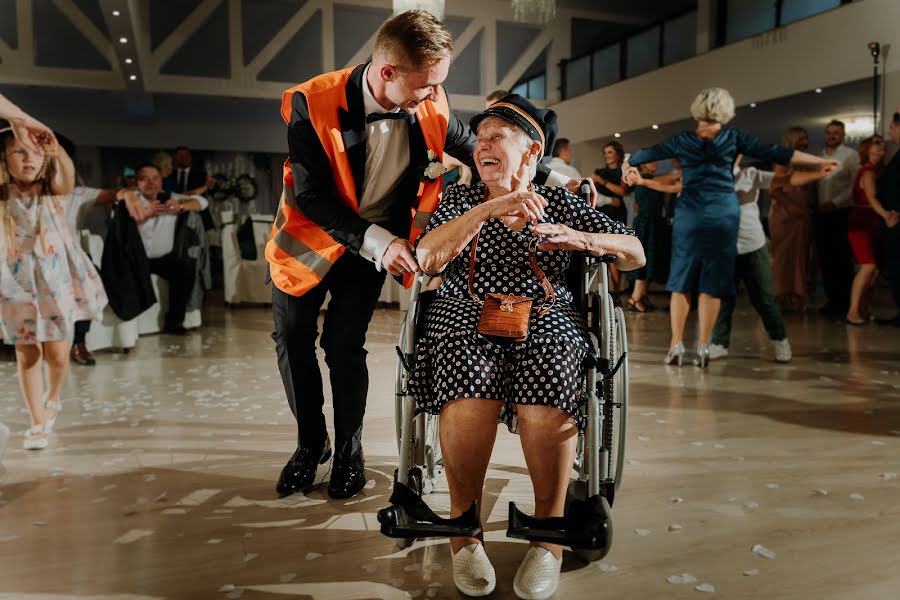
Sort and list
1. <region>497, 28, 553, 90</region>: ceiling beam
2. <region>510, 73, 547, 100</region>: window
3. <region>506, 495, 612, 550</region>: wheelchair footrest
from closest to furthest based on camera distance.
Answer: <region>506, 495, 612, 550</region>: wheelchair footrest < <region>497, 28, 553, 90</region>: ceiling beam < <region>510, 73, 547, 100</region>: window

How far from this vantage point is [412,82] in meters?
1.83

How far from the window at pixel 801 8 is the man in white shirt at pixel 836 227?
7.96ft

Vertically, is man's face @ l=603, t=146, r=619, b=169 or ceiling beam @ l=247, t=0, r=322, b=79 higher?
ceiling beam @ l=247, t=0, r=322, b=79

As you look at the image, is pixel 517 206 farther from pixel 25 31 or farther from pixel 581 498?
pixel 25 31

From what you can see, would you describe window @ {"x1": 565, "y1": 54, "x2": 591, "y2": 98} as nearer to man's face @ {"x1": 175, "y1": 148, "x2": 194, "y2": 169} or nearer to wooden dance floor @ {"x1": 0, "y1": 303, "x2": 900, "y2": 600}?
man's face @ {"x1": 175, "y1": 148, "x2": 194, "y2": 169}

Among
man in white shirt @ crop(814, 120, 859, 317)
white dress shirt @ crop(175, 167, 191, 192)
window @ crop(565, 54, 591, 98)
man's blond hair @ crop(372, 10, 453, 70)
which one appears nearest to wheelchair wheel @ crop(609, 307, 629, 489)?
man's blond hair @ crop(372, 10, 453, 70)

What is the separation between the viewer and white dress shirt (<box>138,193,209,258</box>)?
547 centimetres

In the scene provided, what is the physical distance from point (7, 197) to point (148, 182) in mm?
2900

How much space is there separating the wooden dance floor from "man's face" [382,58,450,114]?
106 centimetres

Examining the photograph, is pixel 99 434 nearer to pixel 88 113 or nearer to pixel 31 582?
pixel 31 582

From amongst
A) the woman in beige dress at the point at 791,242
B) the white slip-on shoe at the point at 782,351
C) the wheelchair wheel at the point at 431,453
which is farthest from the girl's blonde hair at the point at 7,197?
the woman in beige dress at the point at 791,242

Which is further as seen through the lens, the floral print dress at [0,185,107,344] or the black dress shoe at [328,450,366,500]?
the floral print dress at [0,185,107,344]

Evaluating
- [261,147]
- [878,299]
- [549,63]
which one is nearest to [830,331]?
[878,299]

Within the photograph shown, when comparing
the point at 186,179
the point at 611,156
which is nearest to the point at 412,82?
the point at 611,156
